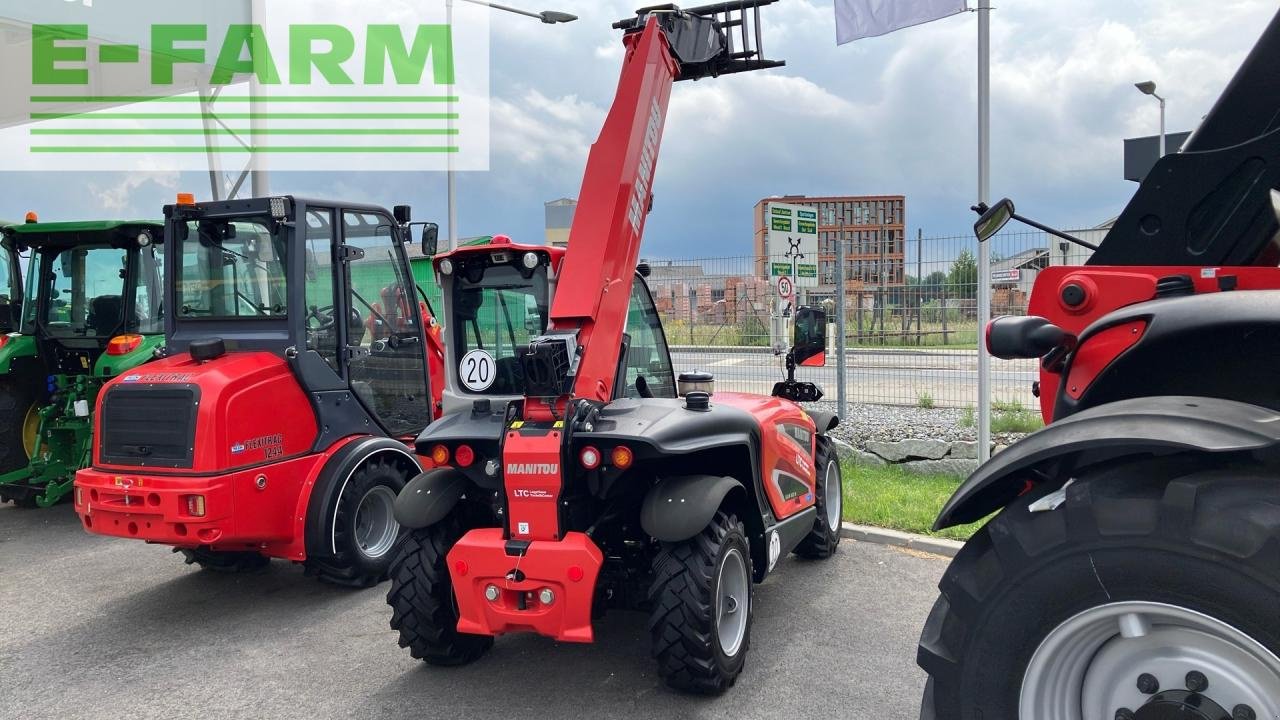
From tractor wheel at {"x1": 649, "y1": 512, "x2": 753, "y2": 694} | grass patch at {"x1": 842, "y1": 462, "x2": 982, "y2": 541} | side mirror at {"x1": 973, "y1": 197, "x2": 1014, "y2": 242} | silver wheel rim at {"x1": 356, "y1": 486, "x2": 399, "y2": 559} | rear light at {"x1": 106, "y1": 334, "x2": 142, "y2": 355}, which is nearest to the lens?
side mirror at {"x1": 973, "y1": 197, "x2": 1014, "y2": 242}

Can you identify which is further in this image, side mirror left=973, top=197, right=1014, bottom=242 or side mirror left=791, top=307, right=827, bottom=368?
side mirror left=791, top=307, right=827, bottom=368

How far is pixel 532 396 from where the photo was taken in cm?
369

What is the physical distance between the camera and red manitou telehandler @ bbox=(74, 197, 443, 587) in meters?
4.73

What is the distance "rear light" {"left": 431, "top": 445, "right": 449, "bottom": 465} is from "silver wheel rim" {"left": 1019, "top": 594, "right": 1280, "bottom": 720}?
2696 mm

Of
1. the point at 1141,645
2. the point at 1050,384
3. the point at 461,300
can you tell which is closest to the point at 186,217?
the point at 461,300

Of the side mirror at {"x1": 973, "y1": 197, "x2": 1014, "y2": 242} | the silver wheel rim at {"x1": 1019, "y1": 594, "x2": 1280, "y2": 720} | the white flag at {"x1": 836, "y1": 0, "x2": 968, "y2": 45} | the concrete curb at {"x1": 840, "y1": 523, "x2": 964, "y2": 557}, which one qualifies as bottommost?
the concrete curb at {"x1": 840, "y1": 523, "x2": 964, "y2": 557}

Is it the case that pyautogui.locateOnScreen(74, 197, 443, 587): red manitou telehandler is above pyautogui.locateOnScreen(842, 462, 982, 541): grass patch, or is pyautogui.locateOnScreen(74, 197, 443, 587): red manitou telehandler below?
above

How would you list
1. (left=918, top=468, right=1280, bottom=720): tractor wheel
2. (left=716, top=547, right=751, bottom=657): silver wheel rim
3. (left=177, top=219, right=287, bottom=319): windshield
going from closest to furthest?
(left=918, top=468, right=1280, bottom=720): tractor wheel → (left=716, top=547, right=751, bottom=657): silver wheel rim → (left=177, top=219, right=287, bottom=319): windshield

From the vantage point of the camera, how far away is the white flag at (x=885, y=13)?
6598mm

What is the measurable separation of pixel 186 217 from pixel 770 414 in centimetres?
421

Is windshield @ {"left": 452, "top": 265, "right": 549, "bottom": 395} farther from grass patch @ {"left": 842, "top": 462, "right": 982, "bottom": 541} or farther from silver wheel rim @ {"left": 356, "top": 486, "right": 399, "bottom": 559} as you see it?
grass patch @ {"left": 842, "top": 462, "right": 982, "bottom": 541}

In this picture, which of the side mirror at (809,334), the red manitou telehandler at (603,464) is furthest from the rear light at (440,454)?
the side mirror at (809,334)

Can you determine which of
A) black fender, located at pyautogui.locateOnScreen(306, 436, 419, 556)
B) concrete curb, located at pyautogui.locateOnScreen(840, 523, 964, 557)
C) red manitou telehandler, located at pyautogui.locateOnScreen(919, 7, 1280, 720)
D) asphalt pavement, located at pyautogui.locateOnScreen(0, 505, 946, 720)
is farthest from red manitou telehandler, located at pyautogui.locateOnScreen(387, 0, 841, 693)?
red manitou telehandler, located at pyautogui.locateOnScreen(919, 7, 1280, 720)

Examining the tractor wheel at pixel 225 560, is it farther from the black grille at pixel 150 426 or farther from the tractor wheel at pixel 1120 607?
the tractor wheel at pixel 1120 607
